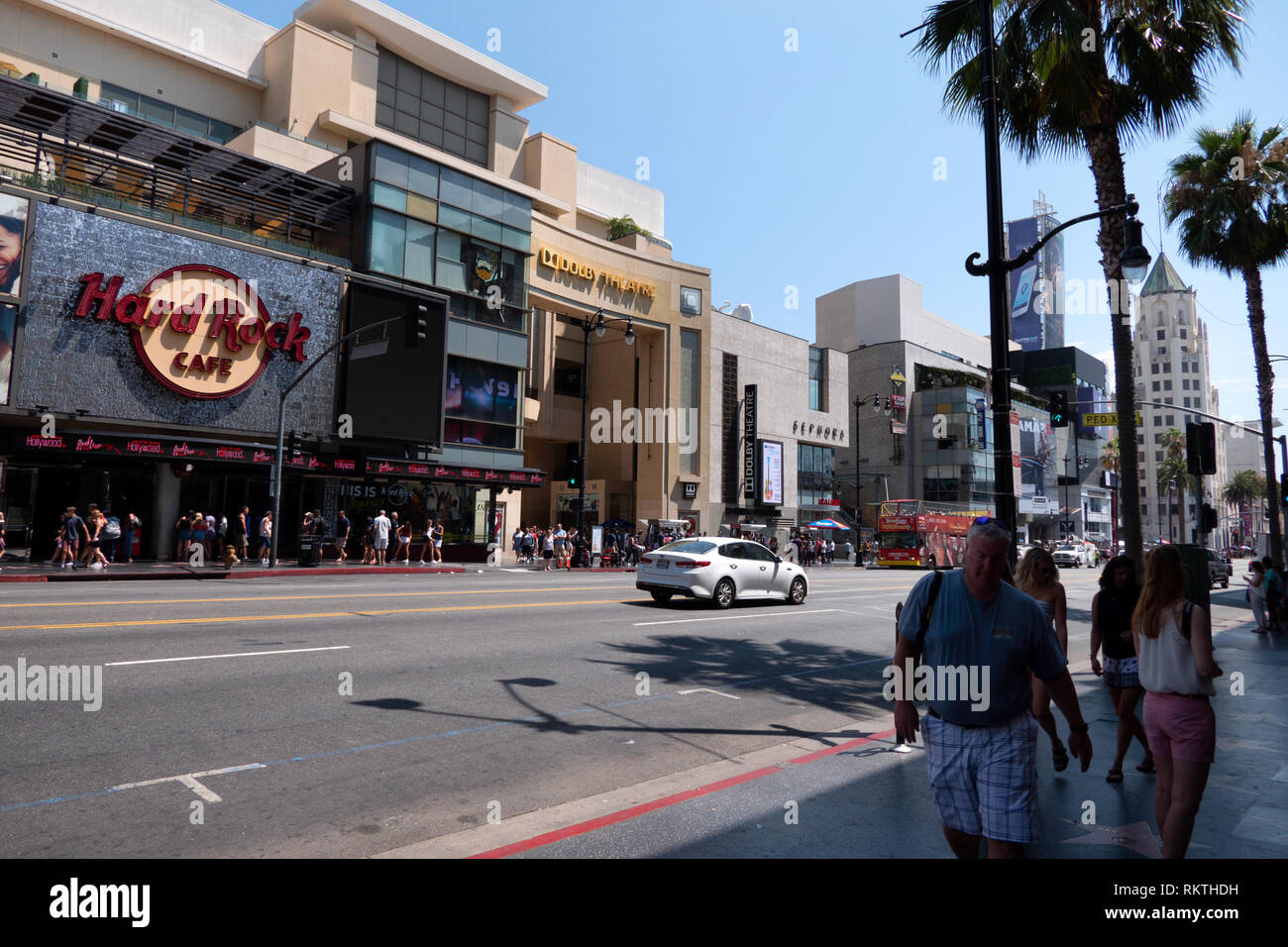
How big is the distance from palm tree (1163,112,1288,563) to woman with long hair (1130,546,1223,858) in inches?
830

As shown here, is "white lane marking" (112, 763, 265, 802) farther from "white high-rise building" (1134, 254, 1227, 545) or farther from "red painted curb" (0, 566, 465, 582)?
"white high-rise building" (1134, 254, 1227, 545)

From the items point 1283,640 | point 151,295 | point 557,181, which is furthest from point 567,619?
point 557,181

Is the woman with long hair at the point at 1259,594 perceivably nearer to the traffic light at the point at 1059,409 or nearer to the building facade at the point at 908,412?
the traffic light at the point at 1059,409

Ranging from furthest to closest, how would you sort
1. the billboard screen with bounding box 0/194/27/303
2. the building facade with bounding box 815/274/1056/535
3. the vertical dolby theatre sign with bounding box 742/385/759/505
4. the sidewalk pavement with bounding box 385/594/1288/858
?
the building facade with bounding box 815/274/1056/535 < the vertical dolby theatre sign with bounding box 742/385/759/505 < the billboard screen with bounding box 0/194/27/303 < the sidewalk pavement with bounding box 385/594/1288/858

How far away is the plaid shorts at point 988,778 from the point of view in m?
3.39

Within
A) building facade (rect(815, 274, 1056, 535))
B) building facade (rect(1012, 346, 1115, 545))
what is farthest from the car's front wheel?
building facade (rect(1012, 346, 1115, 545))

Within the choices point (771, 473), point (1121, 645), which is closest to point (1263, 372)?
point (1121, 645)

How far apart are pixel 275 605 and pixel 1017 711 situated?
13270mm

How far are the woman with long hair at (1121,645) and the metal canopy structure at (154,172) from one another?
97.6 feet

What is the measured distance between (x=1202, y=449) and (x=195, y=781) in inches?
642

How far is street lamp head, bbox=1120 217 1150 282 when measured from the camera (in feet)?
29.4

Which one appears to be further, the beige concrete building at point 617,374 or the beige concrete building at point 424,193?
the beige concrete building at point 617,374

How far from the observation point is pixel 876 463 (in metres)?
76.1

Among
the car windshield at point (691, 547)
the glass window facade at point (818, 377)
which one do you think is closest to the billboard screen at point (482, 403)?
the car windshield at point (691, 547)
